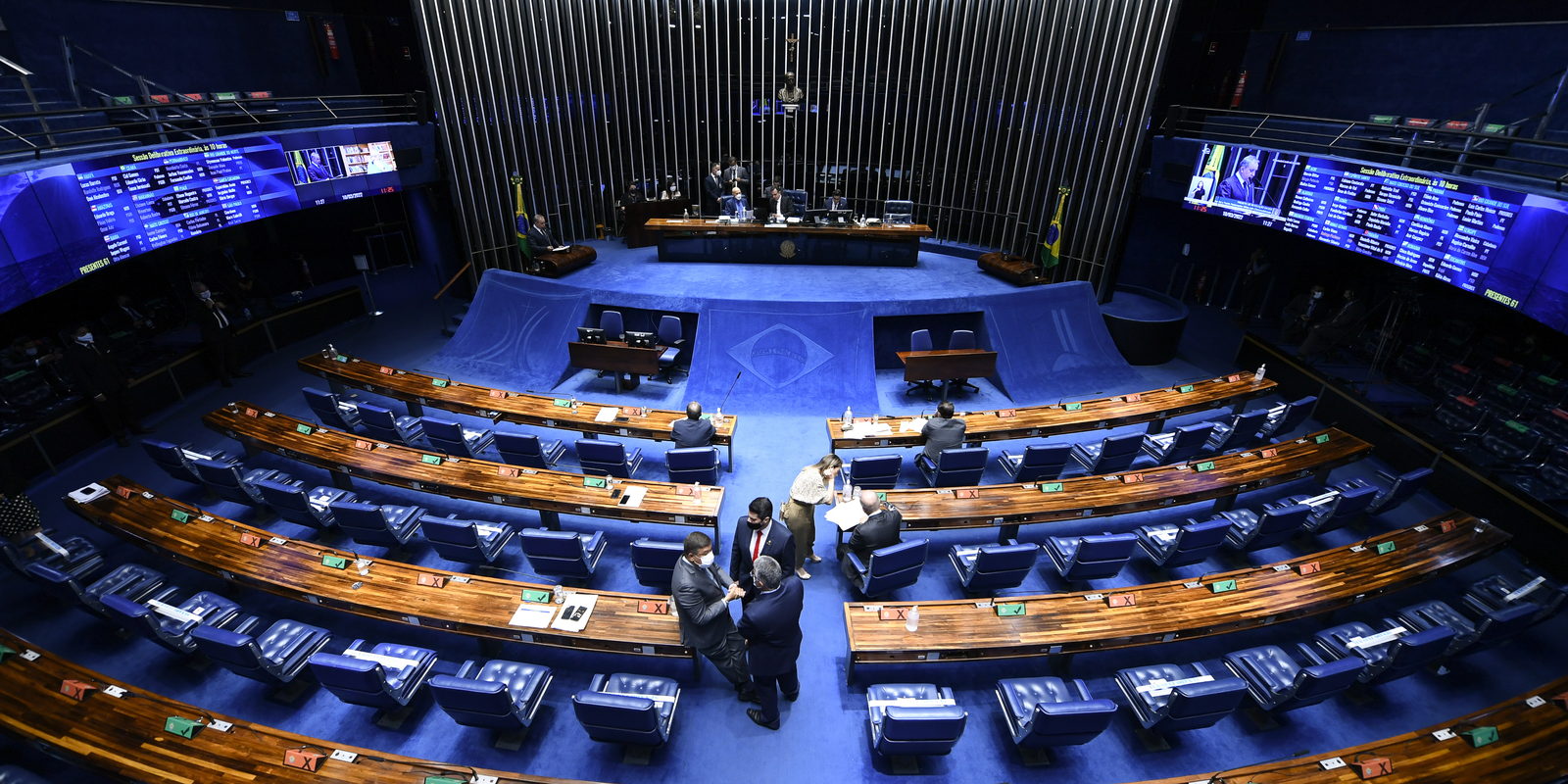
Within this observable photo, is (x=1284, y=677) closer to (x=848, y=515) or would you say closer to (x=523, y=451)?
(x=848, y=515)

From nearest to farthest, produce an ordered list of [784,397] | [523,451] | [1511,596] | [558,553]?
[1511,596] < [558,553] < [523,451] < [784,397]

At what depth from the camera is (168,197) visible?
834 centimetres

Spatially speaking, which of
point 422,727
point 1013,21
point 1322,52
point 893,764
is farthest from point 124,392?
point 1322,52

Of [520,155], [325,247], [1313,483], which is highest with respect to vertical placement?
[520,155]

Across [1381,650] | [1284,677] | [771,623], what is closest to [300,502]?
[771,623]

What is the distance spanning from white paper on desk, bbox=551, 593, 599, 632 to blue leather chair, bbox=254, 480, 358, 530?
9.59ft

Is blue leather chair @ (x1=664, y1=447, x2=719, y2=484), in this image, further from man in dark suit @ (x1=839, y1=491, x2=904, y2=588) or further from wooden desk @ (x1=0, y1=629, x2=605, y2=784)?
wooden desk @ (x1=0, y1=629, x2=605, y2=784)

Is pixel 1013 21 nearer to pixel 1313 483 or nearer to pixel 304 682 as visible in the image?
pixel 1313 483

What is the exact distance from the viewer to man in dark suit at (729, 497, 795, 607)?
471 cm

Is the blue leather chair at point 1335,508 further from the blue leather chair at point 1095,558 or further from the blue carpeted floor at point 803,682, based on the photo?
the blue leather chair at point 1095,558

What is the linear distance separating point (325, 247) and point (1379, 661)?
1912cm

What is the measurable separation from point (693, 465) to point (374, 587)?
10.3 feet

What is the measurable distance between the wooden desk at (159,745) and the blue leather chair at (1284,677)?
5.05 meters

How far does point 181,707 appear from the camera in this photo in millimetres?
4301
